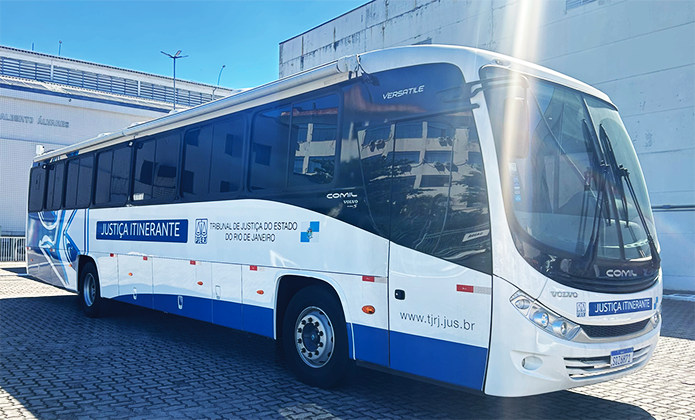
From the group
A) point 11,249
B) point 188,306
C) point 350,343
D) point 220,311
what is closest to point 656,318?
point 350,343

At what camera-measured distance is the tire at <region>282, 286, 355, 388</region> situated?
6.09m

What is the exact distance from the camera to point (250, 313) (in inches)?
285

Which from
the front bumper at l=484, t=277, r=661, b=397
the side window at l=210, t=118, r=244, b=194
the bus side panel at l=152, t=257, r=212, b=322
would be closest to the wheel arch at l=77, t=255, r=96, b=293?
the bus side panel at l=152, t=257, r=212, b=322

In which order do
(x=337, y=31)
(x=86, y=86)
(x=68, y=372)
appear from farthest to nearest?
(x=86, y=86)
(x=337, y=31)
(x=68, y=372)

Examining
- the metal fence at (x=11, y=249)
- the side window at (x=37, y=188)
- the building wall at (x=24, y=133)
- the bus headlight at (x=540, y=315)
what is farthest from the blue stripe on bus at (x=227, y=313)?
the building wall at (x=24, y=133)

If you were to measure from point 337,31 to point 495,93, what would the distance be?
23116 millimetres

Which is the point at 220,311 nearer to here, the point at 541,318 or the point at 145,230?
the point at 145,230

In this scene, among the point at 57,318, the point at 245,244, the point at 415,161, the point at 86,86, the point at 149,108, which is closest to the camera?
the point at 415,161

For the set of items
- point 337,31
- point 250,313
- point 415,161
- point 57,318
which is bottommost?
point 57,318

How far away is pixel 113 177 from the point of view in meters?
10.8

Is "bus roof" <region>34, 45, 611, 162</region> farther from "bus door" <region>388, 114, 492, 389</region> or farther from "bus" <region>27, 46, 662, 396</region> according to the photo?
"bus door" <region>388, 114, 492, 389</region>

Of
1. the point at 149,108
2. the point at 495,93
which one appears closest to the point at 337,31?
the point at 149,108

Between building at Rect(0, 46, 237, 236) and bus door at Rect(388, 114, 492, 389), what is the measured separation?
87.4ft

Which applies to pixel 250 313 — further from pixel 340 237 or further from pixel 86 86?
pixel 86 86
